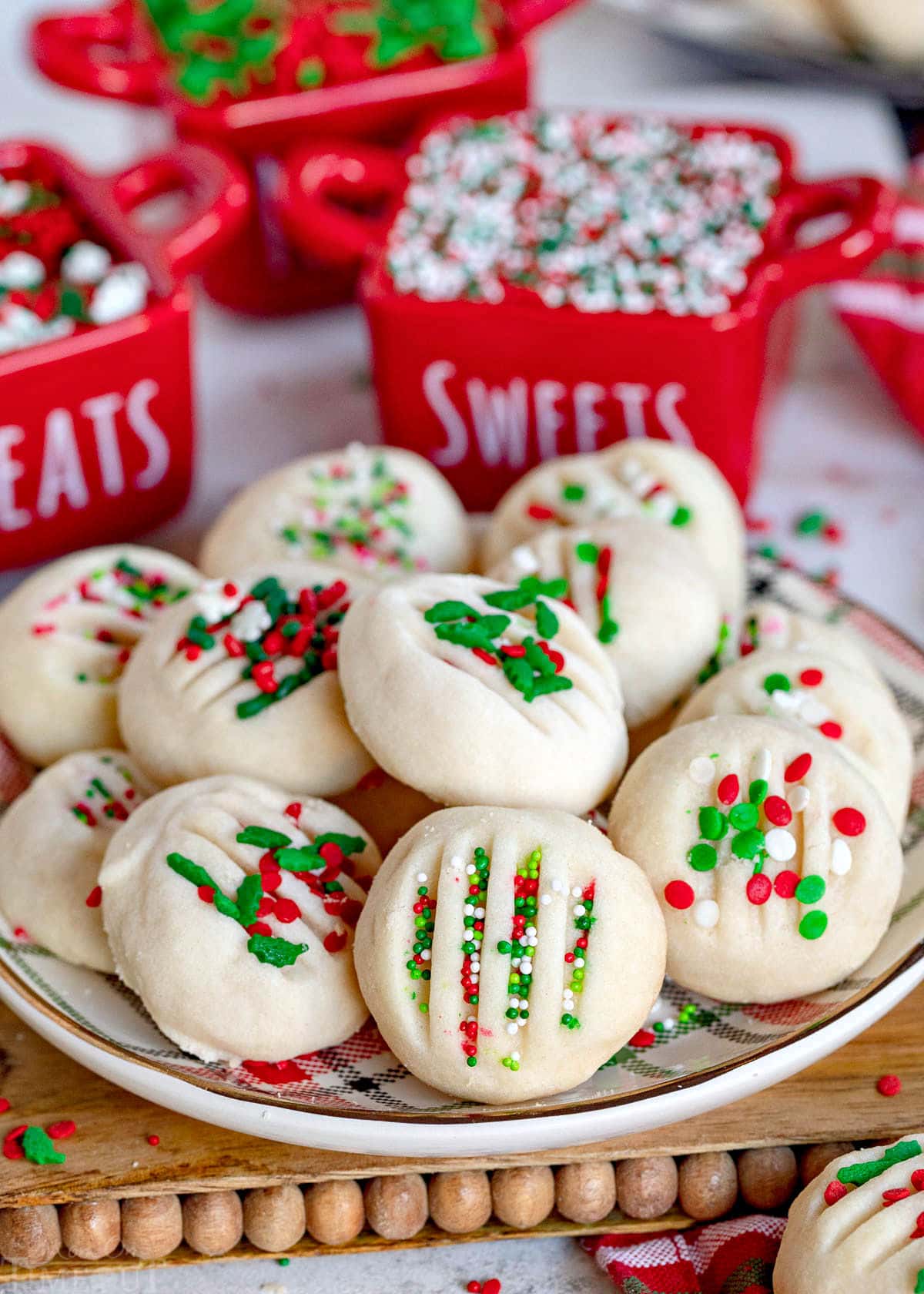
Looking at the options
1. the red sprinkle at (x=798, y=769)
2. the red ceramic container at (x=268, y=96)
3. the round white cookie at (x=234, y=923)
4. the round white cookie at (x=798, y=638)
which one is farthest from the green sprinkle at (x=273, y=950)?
the red ceramic container at (x=268, y=96)

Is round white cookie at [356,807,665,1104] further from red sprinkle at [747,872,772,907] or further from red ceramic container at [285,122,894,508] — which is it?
red ceramic container at [285,122,894,508]

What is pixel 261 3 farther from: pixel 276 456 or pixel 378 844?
pixel 378 844

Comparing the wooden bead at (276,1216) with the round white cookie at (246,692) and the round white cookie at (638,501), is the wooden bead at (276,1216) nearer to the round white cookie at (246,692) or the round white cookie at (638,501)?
the round white cookie at (246,692)

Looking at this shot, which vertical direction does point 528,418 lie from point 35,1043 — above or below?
above

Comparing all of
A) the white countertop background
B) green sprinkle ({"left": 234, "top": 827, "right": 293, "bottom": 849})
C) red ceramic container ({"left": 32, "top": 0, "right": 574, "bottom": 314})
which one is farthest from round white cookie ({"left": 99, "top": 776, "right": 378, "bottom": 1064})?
→ red ceramic container ({"left": 32, "top": 0, "right": 574, "bottom": 314})

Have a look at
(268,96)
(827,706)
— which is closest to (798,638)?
(827,706)

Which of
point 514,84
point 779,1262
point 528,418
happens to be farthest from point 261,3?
point 779,1262
